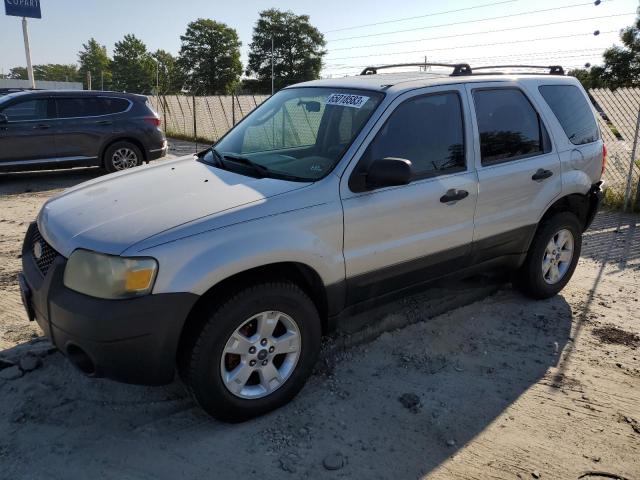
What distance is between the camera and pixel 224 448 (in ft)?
9.03

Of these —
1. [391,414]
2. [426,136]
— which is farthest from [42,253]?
[426,136]

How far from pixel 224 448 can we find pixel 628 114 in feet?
31.6

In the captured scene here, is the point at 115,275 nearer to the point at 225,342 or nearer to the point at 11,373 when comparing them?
the point at 225,342

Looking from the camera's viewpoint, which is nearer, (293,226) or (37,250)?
(293,226)

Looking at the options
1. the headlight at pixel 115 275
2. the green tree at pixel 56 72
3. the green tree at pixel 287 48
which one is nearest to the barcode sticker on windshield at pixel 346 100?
the headlight at pixel 115 275

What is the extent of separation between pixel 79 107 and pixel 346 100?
8.10m

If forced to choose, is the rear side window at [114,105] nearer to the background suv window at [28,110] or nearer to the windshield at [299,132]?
the background suv window at [28,110]

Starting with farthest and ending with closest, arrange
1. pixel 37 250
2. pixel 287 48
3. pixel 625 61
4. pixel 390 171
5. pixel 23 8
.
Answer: pixel 287 48 < pixel 625 61 < pixel 23 8 < pixel 37 250 < pixel 390 171

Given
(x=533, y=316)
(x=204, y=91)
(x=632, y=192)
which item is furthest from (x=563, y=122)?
(x=204, y=91)

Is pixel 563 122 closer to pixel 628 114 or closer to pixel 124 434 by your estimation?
pixel 124 434

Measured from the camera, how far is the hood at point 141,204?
2660mm

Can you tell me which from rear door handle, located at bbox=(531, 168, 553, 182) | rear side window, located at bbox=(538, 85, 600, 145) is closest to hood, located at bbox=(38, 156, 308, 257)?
rear door handle, located at bbox=(531, 168, 553, 182)

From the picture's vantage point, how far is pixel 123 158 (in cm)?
1037

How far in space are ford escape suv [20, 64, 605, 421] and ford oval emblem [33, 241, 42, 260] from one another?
0.11ft
